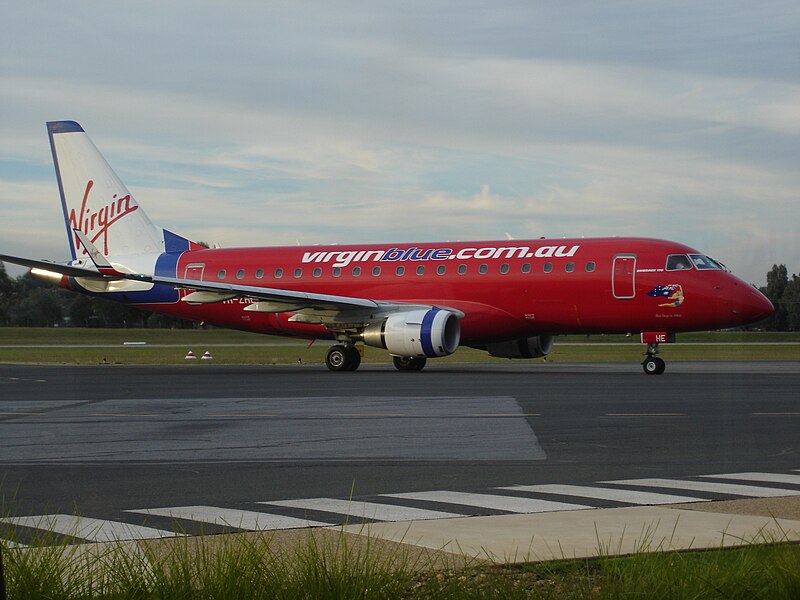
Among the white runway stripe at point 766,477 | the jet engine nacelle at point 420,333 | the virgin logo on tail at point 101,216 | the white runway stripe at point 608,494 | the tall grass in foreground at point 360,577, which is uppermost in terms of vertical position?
the virgin logo on tail at point 101,216

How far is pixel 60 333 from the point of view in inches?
3716

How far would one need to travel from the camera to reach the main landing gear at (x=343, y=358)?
35625mm

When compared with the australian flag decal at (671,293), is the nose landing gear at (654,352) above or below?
below

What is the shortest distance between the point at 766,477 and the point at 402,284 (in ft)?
83.1

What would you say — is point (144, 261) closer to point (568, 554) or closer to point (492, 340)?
point (492, 340)

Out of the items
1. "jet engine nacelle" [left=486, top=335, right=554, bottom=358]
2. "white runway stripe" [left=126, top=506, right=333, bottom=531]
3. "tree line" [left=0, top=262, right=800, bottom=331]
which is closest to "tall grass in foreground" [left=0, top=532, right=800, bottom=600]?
"white runway stripe" [left=126, top=506, right=333, bottom=531]

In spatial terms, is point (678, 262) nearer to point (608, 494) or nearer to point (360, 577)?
point (608, 494)

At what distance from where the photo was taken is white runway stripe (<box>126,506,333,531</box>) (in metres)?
8.53

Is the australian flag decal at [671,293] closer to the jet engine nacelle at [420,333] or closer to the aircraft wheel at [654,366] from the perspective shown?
Answer: the aircraft wheel at [654,366]

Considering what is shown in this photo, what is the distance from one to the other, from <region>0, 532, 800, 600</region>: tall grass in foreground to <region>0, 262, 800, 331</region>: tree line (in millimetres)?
107424

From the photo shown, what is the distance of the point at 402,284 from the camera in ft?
119

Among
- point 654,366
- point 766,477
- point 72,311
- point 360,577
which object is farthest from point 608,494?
point 72,311

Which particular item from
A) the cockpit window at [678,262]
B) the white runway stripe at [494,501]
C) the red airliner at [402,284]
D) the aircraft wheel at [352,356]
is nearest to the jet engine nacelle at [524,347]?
the red airliner at [402,284]

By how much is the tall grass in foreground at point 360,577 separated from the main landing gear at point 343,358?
2884 cm
